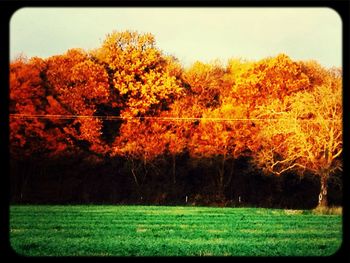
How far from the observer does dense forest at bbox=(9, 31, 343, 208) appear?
31.2 meters

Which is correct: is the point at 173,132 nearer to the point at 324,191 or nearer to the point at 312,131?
the point at 312,131

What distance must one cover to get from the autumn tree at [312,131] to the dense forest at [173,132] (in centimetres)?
9

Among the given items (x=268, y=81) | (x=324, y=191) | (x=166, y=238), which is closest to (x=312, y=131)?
(x=324, y=191)

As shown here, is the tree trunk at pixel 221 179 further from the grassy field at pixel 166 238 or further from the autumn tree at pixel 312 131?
the grassy field at pixel 166 238

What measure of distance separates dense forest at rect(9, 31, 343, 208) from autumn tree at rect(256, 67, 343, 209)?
9cm

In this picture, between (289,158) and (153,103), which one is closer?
(289,158)

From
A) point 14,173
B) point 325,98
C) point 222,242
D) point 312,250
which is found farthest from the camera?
point 14,173

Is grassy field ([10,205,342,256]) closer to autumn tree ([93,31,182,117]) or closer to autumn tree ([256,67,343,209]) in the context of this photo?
autumn tree ([256,67,343,209])

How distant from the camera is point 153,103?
3441 centimetres

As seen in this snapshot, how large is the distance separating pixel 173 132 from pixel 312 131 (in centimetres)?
898

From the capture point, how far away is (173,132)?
114 feet

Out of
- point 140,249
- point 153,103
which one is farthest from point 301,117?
point 140,249
